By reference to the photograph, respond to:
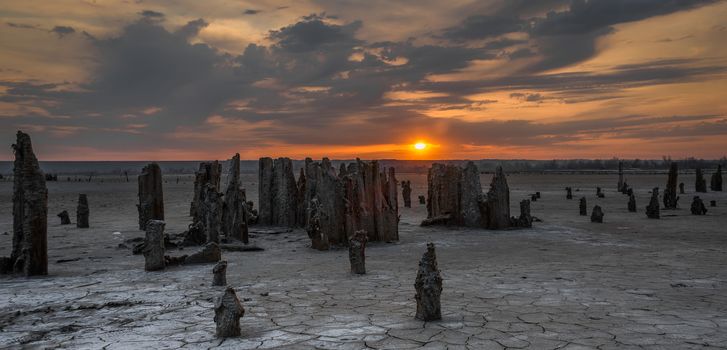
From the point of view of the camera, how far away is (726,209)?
2928cm

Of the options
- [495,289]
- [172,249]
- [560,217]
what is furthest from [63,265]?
[560,217]

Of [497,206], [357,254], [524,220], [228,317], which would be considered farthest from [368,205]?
Result: [228,317]

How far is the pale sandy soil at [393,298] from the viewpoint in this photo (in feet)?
23.1

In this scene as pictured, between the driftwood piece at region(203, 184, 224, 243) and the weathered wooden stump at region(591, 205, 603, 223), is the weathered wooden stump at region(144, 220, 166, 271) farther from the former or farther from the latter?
the weathered wooden stump at region(591, 205, 603, 223)

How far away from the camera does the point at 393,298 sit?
30.6 ft

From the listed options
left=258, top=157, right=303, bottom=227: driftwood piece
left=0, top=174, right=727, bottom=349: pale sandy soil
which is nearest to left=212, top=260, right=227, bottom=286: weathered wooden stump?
left=0, top=174, right=727, bottom=349: pale sandy soil

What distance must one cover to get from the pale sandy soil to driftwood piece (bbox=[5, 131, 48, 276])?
518 mm

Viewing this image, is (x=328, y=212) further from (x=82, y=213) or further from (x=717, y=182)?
(x=717, y=182)

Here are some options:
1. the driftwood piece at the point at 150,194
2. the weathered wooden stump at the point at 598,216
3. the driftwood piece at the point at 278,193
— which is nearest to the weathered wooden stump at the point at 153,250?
the driftwood piece at the point at 150,194

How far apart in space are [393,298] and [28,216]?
316 inches

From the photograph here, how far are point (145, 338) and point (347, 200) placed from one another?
10073mm

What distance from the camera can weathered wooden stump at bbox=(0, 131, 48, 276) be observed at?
1191 centimetres

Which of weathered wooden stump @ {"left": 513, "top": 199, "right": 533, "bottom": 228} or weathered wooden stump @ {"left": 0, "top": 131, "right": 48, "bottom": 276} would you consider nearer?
weathered wooden stump @ {"left": 0, "top": 131, "right": 48, "bottom": 276}

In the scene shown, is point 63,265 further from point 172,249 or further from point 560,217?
point 560,217
